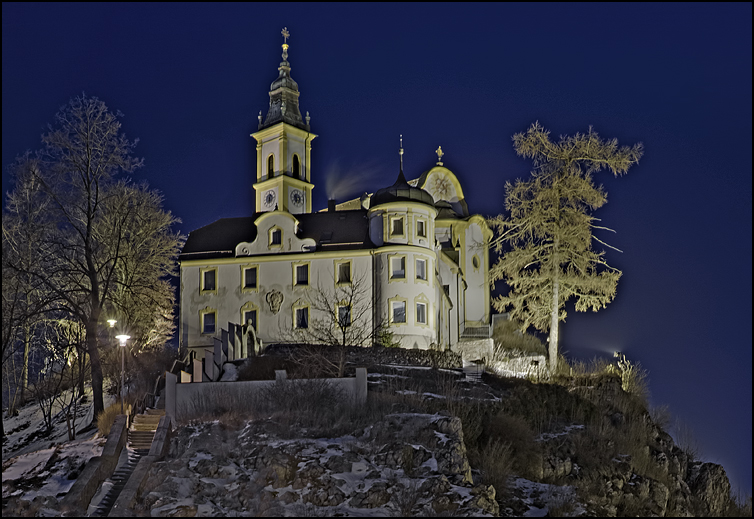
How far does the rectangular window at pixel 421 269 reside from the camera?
4953 centimetres

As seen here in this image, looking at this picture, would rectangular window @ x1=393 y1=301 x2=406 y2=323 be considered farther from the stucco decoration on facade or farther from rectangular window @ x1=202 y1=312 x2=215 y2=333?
rectangular window @ x1=202 y1=312 x2=215 y2=333

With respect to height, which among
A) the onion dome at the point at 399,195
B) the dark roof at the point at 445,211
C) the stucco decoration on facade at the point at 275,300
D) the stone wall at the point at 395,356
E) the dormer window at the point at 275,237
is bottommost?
the stone wall at the point at 395,356

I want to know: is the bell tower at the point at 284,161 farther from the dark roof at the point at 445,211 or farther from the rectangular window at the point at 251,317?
the rectangular window at the point at 251,317

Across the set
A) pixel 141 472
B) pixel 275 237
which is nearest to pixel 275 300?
pixel 275 237

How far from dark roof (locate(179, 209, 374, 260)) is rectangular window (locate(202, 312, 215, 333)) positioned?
3.10 metres

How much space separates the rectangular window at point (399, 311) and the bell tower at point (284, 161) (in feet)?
55.2

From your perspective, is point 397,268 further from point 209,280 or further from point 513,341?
point 209,280

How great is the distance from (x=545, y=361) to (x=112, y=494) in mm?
24182

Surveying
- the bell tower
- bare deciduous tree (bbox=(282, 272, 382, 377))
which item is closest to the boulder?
bare deciduous tree (bbox=(282, 272, 382, 377))

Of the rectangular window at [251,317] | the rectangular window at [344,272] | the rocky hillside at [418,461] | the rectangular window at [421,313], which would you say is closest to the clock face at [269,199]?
the rectangular window at [251,317]

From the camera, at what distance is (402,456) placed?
2912 cm

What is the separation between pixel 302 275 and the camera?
5031cm

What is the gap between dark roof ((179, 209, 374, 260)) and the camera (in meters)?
50.6

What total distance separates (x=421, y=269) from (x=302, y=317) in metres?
6.47
